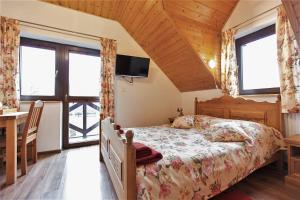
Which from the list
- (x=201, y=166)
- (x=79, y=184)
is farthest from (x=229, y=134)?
(x=79, y=184)

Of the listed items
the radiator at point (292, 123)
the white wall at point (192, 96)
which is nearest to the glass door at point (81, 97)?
the white wall at point (192, 96)

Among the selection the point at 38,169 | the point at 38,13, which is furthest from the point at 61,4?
the point at 38,169

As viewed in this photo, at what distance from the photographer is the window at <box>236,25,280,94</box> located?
2.65 m

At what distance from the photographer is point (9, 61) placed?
2.64 meters

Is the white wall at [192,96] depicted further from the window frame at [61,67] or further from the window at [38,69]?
the window at [38,69]

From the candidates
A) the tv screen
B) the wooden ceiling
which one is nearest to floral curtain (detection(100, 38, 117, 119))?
the tv screen

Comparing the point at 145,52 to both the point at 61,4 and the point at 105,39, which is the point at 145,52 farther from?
the point at 61,4

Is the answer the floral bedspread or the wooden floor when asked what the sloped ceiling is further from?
the wooden floor

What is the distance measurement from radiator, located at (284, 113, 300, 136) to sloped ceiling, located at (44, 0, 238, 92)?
136cm

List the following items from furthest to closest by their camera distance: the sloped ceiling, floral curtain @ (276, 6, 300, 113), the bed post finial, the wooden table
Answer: the sloped ceiling → floral curtain @ (276, 6, 300, 113) → the wooden table → the bed post finial

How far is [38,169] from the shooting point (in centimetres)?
234

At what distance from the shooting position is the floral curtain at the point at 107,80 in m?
3.35

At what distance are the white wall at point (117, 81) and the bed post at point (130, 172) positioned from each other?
2.52 meters

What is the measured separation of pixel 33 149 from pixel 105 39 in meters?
2.42
